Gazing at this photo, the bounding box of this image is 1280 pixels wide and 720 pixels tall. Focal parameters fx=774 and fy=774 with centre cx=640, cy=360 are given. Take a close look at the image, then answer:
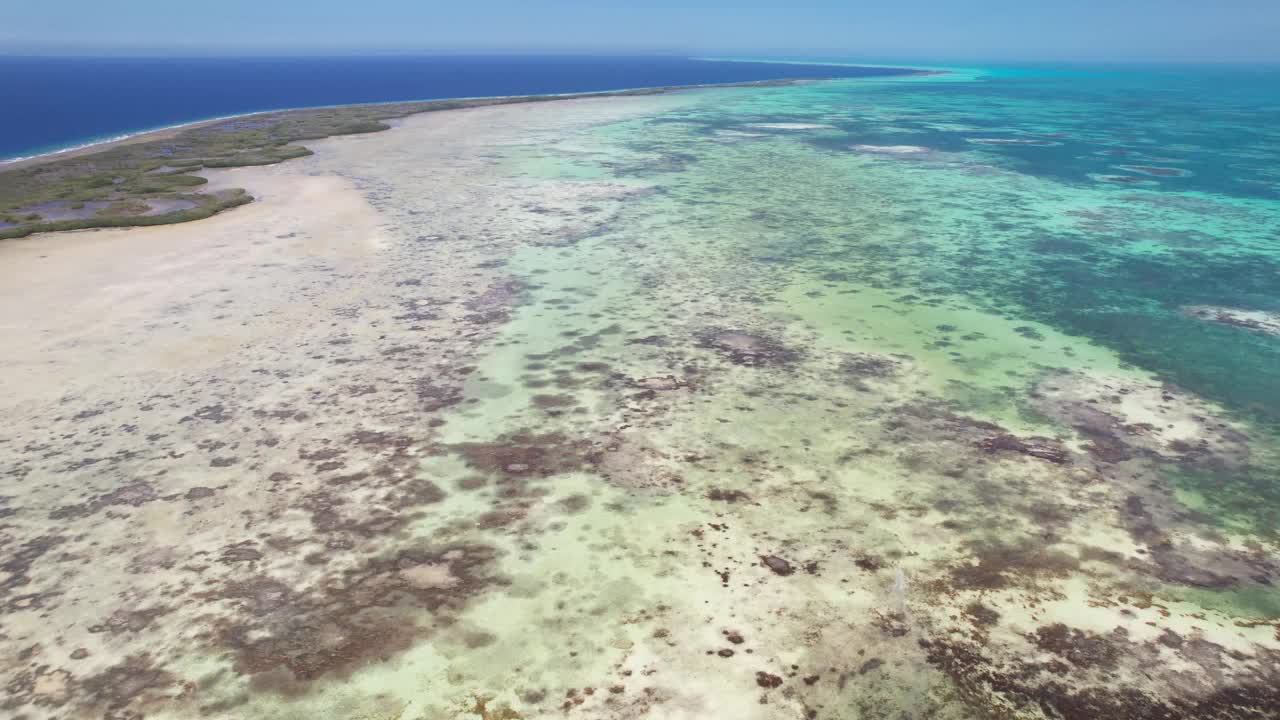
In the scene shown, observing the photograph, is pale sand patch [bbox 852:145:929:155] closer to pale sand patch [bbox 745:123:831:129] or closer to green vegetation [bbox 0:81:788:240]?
pale sand patch [bbox 745:123:831:129]

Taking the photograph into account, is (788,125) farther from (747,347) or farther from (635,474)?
(635,474)

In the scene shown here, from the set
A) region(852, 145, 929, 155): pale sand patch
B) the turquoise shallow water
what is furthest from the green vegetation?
region(852, 145, 929, 155): pale sand patch

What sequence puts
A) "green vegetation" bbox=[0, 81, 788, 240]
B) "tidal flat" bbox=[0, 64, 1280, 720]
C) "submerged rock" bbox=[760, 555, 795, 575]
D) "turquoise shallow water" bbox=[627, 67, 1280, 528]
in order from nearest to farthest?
"tidal flat" bbox=[0, 64, 1280, 720] < "submerged rock" bbox=[760, 555, 795, 575] < "turquoise shallow water" bbox=[627, 67, 1280, 528] < "green vegetation" bbox=[0, 81, 788, 240]

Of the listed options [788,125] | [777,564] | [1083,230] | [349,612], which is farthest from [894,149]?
[349,612]

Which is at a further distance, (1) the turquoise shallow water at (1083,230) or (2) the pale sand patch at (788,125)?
(2) the pale sand patch at (788,125)

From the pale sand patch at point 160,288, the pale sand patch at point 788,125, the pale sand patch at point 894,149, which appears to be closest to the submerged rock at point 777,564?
the pale sand patch at point 160,288

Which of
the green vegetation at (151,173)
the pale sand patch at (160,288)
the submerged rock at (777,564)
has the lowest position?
the submerged rock at (777,564)

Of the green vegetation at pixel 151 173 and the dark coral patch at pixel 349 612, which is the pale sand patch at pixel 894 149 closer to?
the green vegetation at pixel 151 173
